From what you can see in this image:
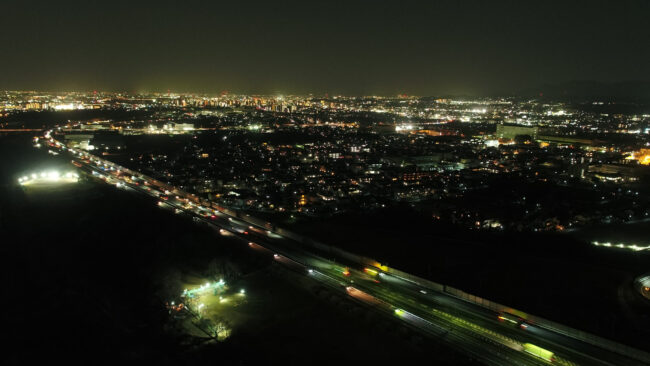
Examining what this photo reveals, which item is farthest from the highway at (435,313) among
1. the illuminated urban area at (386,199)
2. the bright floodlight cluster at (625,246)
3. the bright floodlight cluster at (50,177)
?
the bright floodlight cluster at (50,177)

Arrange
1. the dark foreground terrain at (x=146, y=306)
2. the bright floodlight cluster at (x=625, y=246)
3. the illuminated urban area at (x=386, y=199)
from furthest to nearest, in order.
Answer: the bright floodlight cluster at (x=625, y=246)
the illuminated urban area at (x=386, y=199)
the dark foreground terrain at (x=146, y=306)

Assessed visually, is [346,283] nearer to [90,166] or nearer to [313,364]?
[313,364]

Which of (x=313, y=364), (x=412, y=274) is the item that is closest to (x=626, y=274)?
(x=412, y=274)

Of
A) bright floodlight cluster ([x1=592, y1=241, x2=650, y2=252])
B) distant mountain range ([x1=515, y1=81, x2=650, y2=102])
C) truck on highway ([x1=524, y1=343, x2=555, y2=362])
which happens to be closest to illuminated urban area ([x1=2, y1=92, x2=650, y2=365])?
truck on highway ([x1=524, y1=343, x2=555, y2=362])

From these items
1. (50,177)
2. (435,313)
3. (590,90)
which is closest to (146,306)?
(435,313)

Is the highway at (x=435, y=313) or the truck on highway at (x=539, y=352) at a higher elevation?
the truck on highway at (x=539, y=352)

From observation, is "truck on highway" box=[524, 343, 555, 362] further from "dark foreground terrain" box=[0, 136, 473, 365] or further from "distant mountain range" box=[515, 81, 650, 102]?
"distant mountain range" box=[515, 81, 650, 102]

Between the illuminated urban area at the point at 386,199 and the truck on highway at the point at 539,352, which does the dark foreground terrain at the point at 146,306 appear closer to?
the illuminated urban area at the point at 386,199

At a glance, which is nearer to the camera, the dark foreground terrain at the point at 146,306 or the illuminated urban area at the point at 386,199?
the dark foreground terrain at the point at 146,306
